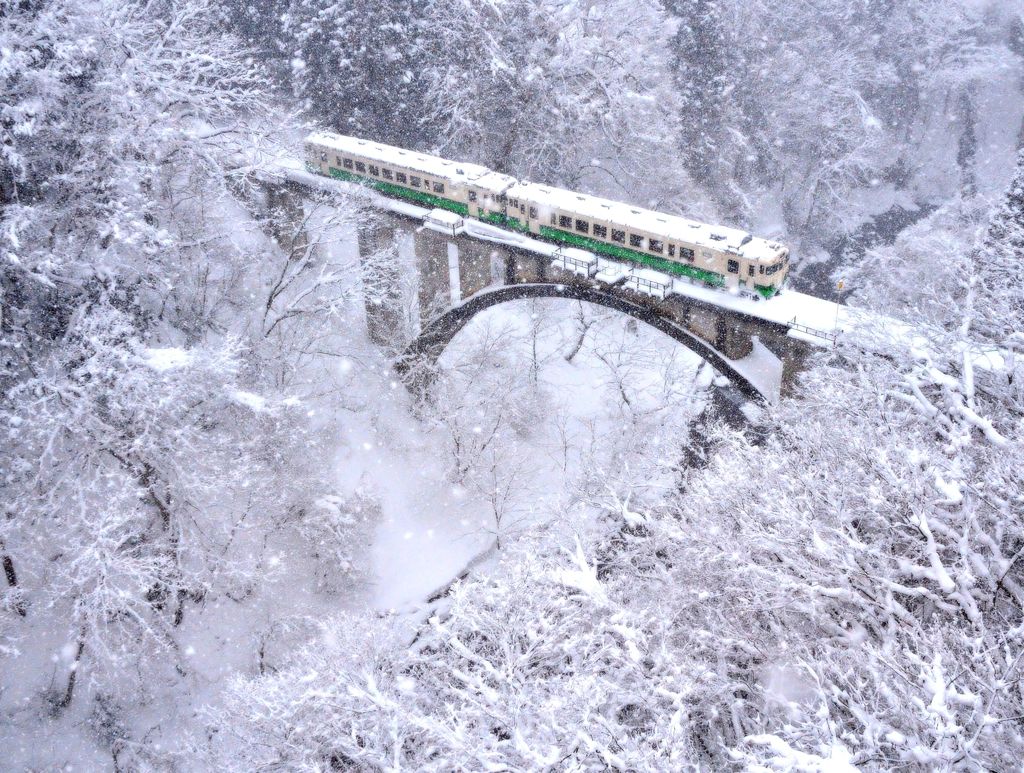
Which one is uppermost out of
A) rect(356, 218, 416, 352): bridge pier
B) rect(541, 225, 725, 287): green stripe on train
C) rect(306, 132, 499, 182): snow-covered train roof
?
rect(306, 132, 499, 182): snow-covered train roof

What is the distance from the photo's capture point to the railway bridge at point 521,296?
19.5m

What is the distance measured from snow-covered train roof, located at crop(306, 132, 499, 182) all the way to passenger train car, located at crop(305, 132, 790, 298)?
0.04 metres

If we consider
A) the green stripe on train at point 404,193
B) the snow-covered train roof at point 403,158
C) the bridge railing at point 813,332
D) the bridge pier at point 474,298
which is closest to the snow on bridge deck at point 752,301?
the bridge railing at point 813,332

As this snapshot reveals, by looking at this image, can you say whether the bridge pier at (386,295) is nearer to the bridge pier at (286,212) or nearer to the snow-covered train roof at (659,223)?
the bridge pier at (286,212)

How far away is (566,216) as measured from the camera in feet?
74.4

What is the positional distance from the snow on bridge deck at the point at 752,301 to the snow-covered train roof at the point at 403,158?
136cm

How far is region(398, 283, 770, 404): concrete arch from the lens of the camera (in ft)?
69.1

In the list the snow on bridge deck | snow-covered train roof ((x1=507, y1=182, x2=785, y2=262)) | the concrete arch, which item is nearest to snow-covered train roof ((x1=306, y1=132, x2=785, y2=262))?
snow-covered train roof ((x1=507, y1=182, x2=785, y2=262))

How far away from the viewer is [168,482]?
1761 centimetres

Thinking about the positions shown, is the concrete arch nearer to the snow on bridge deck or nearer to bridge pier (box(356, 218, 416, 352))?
bridge pier (box(356, 218, 416, 352))

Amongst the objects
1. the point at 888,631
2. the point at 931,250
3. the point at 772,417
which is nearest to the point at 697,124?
the point at 931,250

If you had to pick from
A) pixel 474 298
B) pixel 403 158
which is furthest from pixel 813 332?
pixel 403 158

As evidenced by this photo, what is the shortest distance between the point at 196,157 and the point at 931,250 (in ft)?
81.7

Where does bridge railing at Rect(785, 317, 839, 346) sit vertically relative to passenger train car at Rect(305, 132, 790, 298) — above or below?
below
